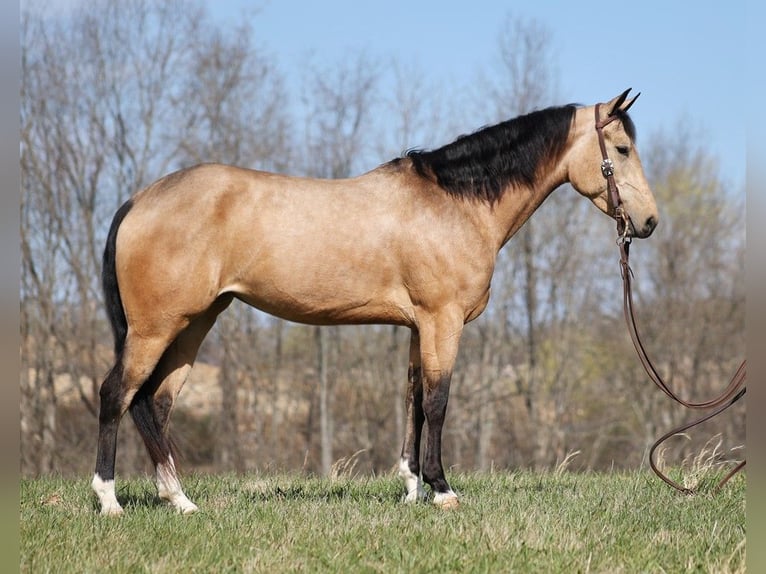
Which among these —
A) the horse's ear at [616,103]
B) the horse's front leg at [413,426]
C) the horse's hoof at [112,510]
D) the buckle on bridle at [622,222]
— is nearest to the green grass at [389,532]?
the horse's hoof at [112,510]

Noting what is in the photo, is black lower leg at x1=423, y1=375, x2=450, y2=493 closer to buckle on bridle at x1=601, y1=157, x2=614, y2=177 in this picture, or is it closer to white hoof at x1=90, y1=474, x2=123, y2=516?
buckle on bridle at x1=601, y1=157, x2=614, y2=177

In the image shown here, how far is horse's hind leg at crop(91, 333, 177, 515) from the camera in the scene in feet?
16.7

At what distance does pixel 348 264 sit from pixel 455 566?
2.27 metres

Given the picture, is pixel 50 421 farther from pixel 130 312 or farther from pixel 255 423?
pixel 130 312

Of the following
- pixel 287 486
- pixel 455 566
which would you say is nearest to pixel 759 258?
pixel 455 566

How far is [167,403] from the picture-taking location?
555cm

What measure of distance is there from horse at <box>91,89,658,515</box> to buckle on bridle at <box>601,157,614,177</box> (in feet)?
0.15

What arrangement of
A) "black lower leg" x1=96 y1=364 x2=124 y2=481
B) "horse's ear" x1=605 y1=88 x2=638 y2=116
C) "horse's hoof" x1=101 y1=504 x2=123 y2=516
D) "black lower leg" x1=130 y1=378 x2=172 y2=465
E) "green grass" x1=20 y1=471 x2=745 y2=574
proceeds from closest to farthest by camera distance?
1. "green grass" x1=20 y1=471 x2=745 y2=574
2. "horse's hoof" x1=101 y1=504 x2=123 y2=516
3. "black lower leg" x1=96 y1=364 x2=124 y2=481
4. "black lower leg" x1=130 y1=378 x2=172 y2=465
5. "horse's ear" x1=605 y1=88 x2=638 y2=116

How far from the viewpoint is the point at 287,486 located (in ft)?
21.0

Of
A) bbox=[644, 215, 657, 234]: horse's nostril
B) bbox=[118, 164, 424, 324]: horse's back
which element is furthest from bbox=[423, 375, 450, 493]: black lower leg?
bbox=[644, 215, 657, 234]: horse's nostril

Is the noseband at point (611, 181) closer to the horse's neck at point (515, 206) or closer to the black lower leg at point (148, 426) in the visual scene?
the horse's neck at point (515, 206)

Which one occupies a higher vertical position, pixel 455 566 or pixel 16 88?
pixel 16 88

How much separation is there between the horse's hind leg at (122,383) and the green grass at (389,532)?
1.29 feet

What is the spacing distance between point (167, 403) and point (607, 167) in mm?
3451
